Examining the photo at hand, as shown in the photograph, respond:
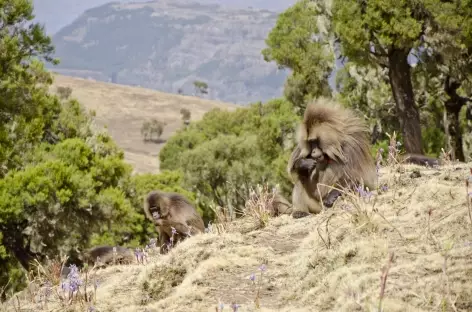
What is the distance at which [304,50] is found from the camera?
27.2 meters

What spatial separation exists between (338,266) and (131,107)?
400ft

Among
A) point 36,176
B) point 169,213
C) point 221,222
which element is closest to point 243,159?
point 36,176

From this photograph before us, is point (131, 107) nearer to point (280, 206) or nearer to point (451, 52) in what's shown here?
point (451, 52)

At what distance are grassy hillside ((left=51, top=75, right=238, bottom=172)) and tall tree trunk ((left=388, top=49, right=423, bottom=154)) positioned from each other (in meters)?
71.9

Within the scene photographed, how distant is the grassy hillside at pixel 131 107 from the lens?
101m

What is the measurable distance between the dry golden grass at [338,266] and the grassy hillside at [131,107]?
272 ft

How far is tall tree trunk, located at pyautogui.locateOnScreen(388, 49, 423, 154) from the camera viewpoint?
667 inches

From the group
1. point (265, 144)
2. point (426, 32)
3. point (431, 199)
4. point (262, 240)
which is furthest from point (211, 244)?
point (265, 144)

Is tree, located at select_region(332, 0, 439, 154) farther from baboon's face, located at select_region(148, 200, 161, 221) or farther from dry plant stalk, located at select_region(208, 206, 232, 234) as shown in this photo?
dry plant stalk, located at select_region(208, 206, 232, 234)

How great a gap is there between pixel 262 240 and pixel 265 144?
80.3ft

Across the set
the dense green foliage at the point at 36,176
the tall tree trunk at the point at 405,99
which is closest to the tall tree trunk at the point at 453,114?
the tall tree trunk at the point at 405,99

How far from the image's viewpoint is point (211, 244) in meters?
5.30

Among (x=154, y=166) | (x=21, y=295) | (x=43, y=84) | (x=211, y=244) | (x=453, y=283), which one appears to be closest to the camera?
(x=453, y=283)

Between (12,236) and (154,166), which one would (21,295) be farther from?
(154,166)
